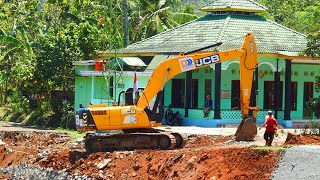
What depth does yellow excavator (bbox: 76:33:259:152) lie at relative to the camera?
32281 mm

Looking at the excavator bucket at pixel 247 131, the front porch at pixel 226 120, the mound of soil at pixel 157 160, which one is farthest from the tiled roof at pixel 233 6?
the excavator bucket at pixel 247 131

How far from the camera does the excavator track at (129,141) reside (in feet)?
106

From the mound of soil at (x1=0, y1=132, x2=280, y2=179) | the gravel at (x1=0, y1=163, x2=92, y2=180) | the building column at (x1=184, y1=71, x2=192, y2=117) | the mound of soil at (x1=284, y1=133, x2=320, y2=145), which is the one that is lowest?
the gravel at (x1=0, y1=163, x2=92, y2=180)

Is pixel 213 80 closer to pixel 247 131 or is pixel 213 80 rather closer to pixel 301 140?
pixel 247 131

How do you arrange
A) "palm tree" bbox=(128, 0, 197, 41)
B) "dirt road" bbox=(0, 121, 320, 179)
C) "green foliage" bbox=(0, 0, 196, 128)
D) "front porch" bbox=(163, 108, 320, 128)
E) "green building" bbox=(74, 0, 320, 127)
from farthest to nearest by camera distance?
"palm tree" bbox=(128, 0, 197, 41) < "green foliage" bbox=(0, 0, 196, 128) < "green building" bbox=(74, 0, 320, 127) < "front porch" bbox=(163, 108, 320, 128) < "dirt road" bbox=(0, 121, 320, 179)

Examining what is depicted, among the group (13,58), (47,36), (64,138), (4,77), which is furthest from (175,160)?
(13,58)

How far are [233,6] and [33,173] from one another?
60.1ft

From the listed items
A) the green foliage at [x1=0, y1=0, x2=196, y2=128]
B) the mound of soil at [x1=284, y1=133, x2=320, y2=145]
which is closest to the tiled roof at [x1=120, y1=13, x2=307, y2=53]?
the green foliage at [x1=0, y1=0, x2=196, y2=128]

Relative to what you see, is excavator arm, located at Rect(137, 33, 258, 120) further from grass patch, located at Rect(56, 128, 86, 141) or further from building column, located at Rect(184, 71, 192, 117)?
building column, located at Rect(184, 71, 192, 117)

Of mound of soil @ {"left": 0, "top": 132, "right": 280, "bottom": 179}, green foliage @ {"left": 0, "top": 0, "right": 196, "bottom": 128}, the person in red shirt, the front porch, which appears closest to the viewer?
mound of soil @ {"left": 0, "top": 132, "right": 280, "bottom": 179}

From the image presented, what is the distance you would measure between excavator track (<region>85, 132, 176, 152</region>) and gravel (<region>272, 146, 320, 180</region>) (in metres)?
7.60

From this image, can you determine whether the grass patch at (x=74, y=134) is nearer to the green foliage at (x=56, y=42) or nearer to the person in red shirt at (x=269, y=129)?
the green foliage at (x=56, y=42)

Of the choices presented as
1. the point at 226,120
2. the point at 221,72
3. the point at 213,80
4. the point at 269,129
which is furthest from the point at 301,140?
the point at 213,80

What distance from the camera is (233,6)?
4772 cm
